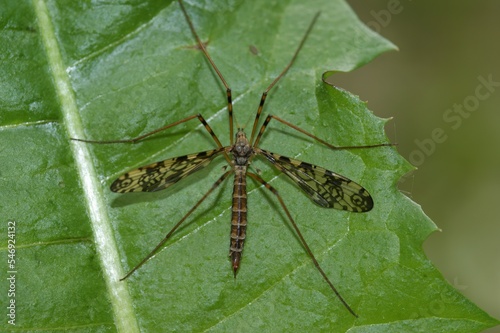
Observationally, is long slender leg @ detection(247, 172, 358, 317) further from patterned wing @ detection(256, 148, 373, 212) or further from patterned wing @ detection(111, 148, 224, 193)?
patterned wing @ detection(111, 148, 224, 193)

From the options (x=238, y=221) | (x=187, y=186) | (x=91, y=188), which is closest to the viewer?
(x=91, y=188)

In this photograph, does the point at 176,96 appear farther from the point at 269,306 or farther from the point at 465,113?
the point at 465,113

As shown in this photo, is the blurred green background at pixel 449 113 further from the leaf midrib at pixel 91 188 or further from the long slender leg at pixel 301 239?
the leaf midrib at pixel 91 188

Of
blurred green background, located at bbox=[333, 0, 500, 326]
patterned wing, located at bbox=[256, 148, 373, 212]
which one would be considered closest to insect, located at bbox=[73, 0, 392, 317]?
patterned wing, located at bbox=[256, 148, 373, 212]

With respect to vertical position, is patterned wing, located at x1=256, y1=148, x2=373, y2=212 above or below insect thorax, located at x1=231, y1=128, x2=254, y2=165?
below

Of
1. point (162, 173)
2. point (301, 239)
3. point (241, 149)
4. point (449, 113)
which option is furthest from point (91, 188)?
point (449, 113)

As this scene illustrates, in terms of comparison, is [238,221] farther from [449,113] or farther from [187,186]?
[449,113]

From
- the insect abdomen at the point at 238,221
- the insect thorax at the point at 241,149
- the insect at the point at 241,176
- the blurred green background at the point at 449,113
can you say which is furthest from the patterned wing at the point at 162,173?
the blurred green background at the point at 449,113

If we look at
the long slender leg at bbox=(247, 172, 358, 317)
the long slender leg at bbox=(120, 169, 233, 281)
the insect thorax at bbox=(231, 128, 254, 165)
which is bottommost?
the long slender leg at bbox=(247, 172, 358, 317)
